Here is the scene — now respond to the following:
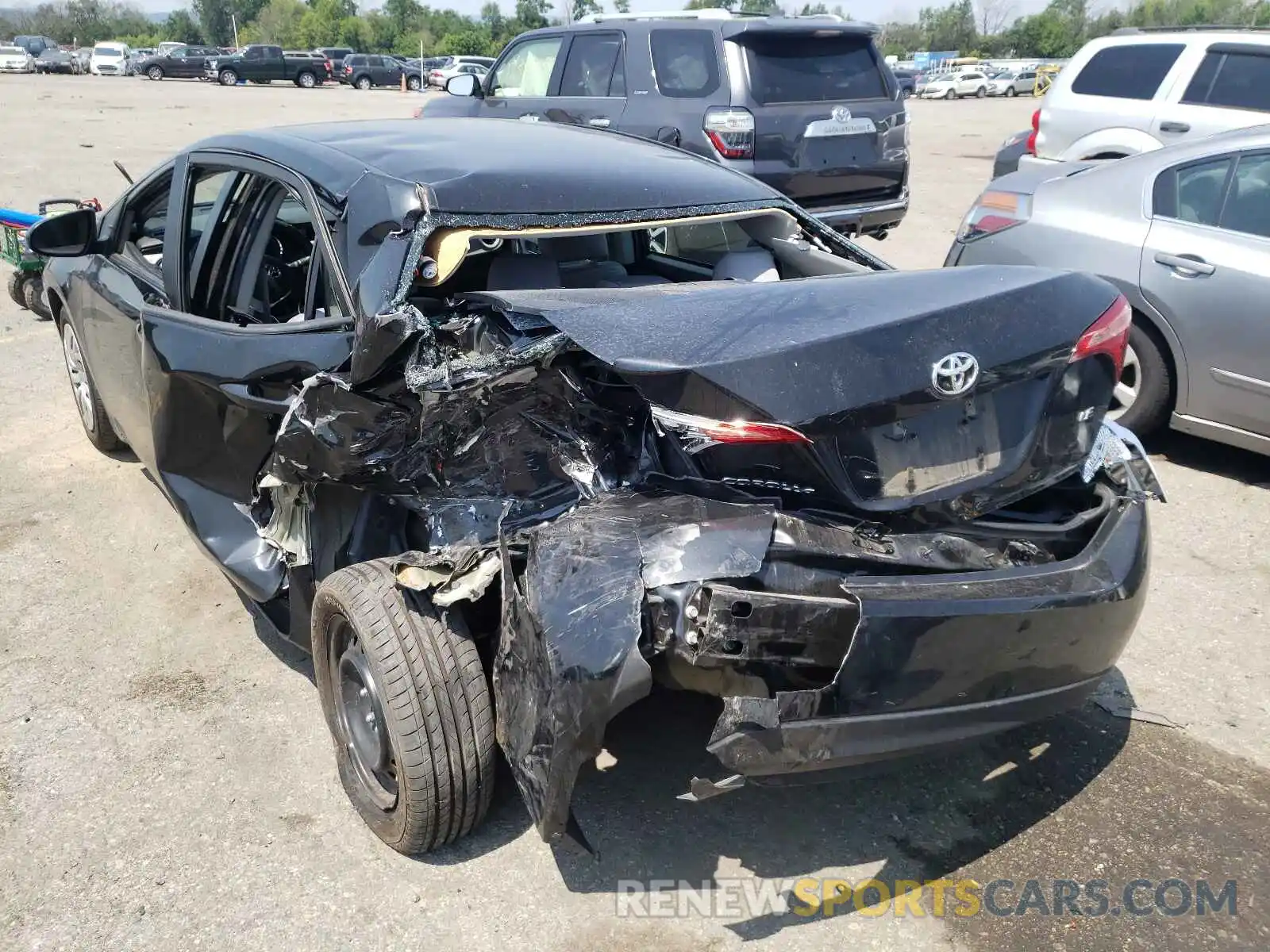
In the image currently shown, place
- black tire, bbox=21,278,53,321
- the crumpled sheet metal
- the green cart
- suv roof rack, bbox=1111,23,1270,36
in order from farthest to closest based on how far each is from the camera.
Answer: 1. suv roof rack, bbox=1111,23,1270,36
2. black tire, bbox=21,278,53,321
3. the green cart
4. the crumpled sheet metal

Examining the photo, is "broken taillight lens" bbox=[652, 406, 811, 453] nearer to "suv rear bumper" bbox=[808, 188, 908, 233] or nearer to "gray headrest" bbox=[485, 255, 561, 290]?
"gray headrest" bbox=[485, 255, 561, 290]

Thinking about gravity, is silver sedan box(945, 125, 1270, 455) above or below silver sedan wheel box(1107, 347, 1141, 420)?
above

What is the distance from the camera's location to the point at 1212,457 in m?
5.36

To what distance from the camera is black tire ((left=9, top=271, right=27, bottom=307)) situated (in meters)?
7.54

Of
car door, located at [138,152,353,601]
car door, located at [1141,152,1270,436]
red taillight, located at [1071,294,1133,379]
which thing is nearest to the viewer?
red taillight, located at [1071,294,1133,379]

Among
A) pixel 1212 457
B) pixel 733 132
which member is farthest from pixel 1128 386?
pixel 733 132

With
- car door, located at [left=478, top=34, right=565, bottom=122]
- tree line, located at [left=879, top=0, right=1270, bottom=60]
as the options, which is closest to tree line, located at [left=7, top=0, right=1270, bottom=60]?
tree line, located at [left=879, top=0, right=1270, bottom=60]

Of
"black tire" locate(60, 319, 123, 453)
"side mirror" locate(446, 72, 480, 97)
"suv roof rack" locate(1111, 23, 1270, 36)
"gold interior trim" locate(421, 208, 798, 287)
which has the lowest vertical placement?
"black tire" locate(60, 319, 123, 453)

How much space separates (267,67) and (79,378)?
41.7 m

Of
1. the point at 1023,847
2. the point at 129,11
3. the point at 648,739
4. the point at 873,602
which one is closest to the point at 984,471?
the point at 873,602

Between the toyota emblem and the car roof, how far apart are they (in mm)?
1212

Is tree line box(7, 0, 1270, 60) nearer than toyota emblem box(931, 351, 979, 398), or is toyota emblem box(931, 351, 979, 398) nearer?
toyota emblem box(931, 351, 979, 398)

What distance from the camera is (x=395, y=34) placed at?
258 feet

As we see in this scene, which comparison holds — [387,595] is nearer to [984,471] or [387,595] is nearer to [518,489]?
[518,489]
